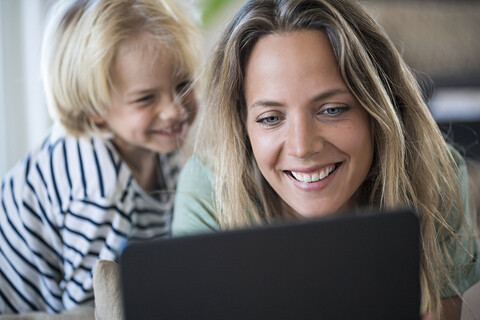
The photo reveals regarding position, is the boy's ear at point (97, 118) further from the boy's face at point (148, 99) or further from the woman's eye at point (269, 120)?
the woman's eye at point (269, 120)

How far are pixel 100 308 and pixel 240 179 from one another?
14.8 inches

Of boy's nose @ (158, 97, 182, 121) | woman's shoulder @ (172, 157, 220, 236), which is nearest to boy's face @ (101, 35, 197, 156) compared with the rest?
boy's nose @ (158, 97, 182, 121)

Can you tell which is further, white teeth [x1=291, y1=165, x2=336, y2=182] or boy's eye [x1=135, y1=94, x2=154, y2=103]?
boy's eye [x1=135, y1=94, x2=154, y2=103]

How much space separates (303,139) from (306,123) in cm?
3

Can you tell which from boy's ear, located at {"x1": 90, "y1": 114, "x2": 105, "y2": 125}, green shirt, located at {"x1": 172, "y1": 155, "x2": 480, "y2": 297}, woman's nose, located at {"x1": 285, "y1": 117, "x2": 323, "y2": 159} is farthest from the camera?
boy's ear, located at {"x1": 90, "y1": 114, "x2": 105, "y2": 125}

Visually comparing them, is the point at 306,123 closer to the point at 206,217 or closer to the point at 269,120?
the point at 269,120

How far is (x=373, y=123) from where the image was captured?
A: 3.39 feet

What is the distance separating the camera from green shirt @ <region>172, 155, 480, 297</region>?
111 cm

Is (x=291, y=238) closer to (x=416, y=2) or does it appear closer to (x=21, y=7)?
(x=21, y=7)

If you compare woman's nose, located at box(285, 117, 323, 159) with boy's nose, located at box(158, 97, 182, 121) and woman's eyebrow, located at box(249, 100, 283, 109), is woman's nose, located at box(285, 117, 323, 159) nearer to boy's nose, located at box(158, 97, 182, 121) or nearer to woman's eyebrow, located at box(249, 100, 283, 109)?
woman's eyebrow, located at box(249, 100, 283, 109)

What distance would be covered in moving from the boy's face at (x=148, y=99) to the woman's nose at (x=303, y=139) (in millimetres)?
469

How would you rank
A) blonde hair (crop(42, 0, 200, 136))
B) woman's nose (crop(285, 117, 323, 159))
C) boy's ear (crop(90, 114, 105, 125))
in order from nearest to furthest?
woman's nose (crop(285, 117, 323, 159)) < blonde hair (crop(42, 0, 200, 136)) < boy's ear (crop(90, 114, 105, 125))

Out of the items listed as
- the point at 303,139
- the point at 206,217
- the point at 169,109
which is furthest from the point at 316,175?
the point at 169,109

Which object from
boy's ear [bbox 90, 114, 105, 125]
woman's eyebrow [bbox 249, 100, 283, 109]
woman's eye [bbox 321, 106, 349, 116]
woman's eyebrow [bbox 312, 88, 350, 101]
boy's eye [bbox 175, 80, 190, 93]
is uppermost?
boy's eye [bbox 175, 80, 190, 93]
